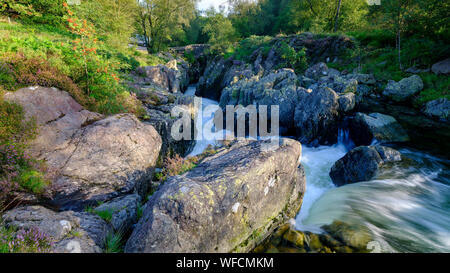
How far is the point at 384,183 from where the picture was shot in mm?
7887

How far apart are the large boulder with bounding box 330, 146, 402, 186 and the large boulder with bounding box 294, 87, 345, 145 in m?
4.42

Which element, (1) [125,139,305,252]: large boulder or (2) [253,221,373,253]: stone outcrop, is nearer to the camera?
(1) [125,139,305,252]: large boulder

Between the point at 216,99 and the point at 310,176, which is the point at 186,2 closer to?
the point at 216,99

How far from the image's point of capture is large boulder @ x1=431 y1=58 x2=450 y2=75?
743 inches

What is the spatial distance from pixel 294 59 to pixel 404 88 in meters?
14.5

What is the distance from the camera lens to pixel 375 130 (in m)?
12.1

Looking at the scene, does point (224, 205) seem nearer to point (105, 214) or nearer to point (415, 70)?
point (105, 214)

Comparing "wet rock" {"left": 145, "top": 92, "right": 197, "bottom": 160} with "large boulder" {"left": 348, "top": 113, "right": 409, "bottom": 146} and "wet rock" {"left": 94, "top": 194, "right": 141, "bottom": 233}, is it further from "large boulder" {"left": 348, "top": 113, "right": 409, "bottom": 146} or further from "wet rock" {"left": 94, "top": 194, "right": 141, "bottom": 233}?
"large boulder" {"left": 348, "top": 113, "right": 409, "bottom": 146}

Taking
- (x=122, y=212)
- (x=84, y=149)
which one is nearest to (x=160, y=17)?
(x=84, y=149)

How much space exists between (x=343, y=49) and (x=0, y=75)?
36.7 meters

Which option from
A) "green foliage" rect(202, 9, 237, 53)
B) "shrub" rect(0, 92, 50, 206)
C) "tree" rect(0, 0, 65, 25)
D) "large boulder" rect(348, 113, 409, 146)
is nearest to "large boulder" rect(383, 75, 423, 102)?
"large boulder" rect(348, 113, 409, 146)

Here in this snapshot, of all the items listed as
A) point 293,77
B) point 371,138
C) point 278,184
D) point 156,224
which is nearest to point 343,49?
point 293,77

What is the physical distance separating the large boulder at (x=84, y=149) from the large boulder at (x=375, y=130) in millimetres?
12918

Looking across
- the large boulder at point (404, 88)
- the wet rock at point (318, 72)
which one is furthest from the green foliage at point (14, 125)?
the wet rock at point (318, 72)
